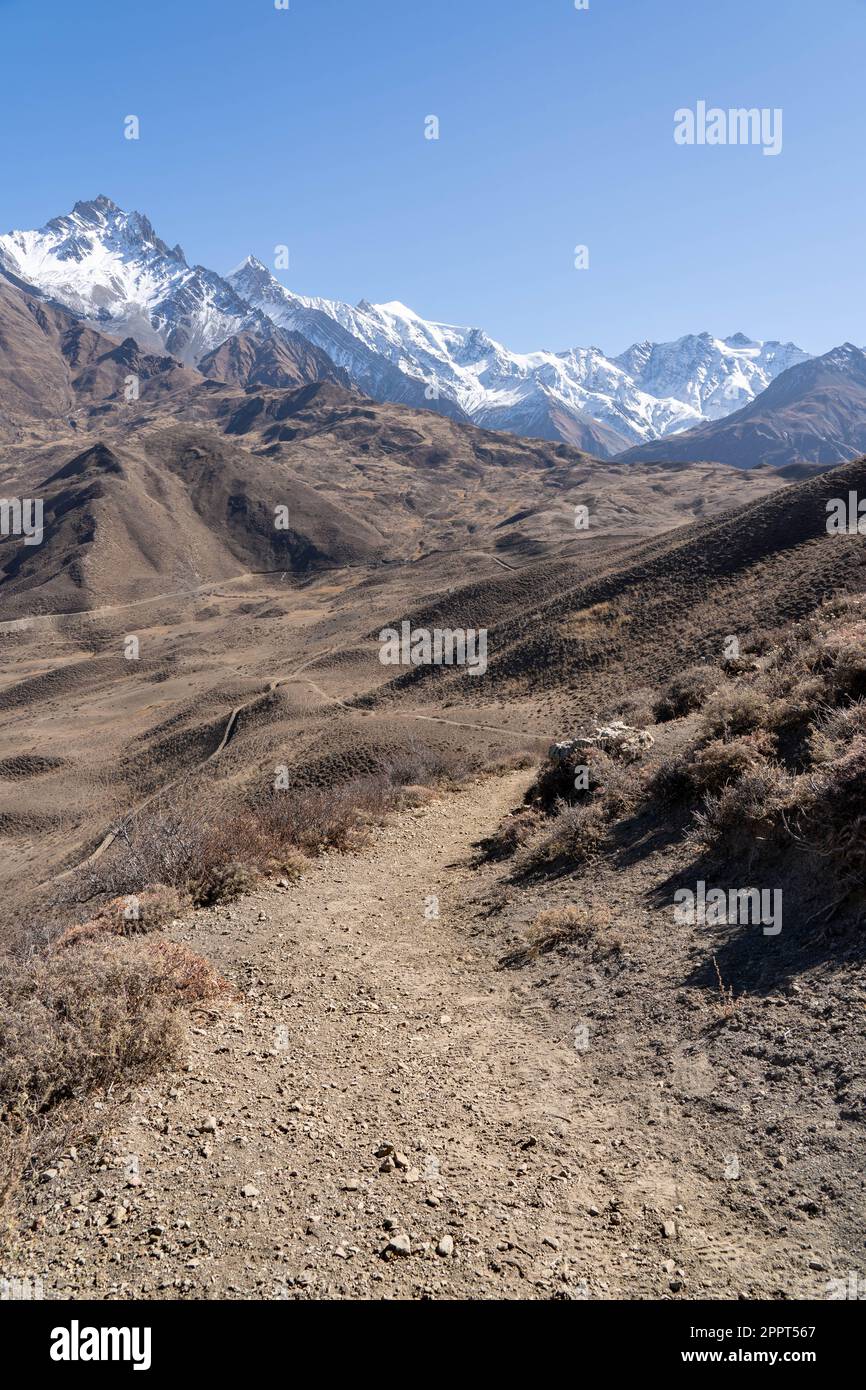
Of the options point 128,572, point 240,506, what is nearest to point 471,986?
point 128,572

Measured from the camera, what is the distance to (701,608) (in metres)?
27.8

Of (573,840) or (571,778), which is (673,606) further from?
(573,840)

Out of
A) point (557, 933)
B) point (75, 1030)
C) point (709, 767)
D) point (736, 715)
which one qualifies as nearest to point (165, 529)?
point (736, 715)

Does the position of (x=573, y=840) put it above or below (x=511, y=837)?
above

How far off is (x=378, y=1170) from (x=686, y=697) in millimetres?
11585

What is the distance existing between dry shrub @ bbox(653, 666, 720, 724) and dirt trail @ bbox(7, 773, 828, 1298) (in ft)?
27.6

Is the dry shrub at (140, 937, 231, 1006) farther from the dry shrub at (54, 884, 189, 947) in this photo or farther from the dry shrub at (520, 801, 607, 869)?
the dry shrub at (520, 801, 607, 869)

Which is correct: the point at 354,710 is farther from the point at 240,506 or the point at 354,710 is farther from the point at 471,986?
the point at 240,506

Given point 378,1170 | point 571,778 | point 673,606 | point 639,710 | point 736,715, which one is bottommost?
point 378,1170

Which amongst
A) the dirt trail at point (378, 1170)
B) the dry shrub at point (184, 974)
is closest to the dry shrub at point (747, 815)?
the dirt trail at point (378, 1170)

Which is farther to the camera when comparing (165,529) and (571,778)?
(165,529)

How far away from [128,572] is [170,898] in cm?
8030

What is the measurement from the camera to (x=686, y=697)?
48.1 feet

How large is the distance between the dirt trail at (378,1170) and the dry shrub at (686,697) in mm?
8416
